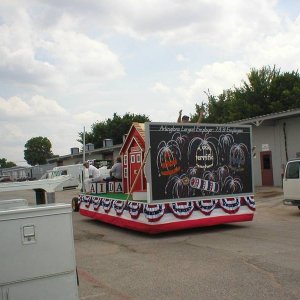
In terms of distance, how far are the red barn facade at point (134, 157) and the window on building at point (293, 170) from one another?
204 inches

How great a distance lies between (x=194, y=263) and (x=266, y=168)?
20359 mm

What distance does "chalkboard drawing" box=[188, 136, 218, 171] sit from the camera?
12047 millimetres

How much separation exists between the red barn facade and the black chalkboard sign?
6.08ft

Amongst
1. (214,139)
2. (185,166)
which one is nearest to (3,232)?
(185,166)

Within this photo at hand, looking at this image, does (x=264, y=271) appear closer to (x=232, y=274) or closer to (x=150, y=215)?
(x=232, y=274)

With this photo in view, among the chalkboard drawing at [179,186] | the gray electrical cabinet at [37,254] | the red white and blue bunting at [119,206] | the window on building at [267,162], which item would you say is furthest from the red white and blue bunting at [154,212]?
the window on building at [267,162]

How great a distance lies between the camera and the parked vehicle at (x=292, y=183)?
49.7 ft

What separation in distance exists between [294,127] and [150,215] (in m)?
16.5

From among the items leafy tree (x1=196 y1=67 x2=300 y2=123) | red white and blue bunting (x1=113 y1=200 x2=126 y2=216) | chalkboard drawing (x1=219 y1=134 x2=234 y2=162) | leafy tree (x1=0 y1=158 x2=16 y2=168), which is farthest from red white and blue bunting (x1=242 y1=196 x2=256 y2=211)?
leafy tree (x1=0 y1=158 x2=16 y2=168)

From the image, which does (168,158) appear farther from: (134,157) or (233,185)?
(134,157)

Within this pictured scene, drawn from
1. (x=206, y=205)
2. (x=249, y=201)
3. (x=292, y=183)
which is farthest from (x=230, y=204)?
(x=292, y=183)

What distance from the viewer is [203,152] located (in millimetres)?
12211

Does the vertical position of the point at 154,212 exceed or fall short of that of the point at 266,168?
it falls short

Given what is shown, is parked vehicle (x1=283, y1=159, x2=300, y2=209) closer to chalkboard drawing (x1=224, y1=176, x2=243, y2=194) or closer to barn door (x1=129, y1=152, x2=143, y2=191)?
chalkboard drawing (x1=224, y1=176, x2=243, y2=194)
